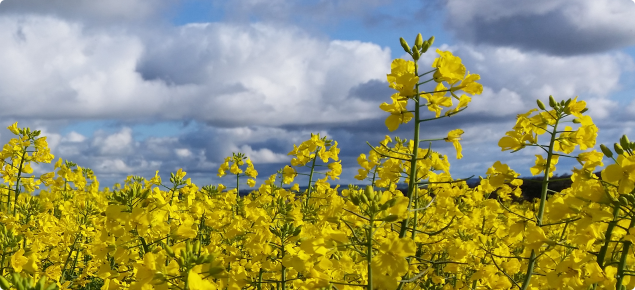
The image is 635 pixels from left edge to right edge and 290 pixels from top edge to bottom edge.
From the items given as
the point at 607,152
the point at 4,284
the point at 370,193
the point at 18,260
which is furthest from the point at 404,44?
the point at 18,260

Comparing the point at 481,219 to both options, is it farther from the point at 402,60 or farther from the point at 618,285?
the point at 402,60

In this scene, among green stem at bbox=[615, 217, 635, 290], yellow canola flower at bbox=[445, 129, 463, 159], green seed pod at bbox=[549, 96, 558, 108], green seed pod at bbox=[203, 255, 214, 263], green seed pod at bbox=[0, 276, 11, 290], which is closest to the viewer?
green seed pod at bbox=[0, 276, 11, 290]

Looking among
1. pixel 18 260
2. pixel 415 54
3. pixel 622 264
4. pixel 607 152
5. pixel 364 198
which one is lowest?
pixel 18 260

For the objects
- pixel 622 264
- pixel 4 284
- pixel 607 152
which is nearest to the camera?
pixel 4 284

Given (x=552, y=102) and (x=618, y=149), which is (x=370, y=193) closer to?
(x=618, y=149)

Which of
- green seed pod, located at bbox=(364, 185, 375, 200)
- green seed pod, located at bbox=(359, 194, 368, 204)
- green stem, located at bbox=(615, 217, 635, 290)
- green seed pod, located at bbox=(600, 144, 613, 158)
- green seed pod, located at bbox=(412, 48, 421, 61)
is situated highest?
green seed pod, located at bbox=(412, 48, 421, 61)

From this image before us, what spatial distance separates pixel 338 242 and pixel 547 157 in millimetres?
1988

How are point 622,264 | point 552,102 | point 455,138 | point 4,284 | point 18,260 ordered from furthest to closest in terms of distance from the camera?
point 18,260 → point 552,102 → point 455,138 → point 622,264 → point 4,284

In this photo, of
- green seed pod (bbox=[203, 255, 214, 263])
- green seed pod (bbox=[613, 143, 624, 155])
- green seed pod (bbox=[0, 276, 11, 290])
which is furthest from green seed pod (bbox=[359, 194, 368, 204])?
green seed pod (bbox=[613, 143, 624, 155])

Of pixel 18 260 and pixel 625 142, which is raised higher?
pixel 625 142

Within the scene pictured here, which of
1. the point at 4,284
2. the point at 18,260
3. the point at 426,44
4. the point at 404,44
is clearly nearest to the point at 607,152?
the point at 426,44

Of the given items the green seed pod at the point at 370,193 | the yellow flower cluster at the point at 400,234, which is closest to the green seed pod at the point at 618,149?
the yellow flower cluster at the point at 400,234

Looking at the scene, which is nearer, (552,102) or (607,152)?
(607,152)

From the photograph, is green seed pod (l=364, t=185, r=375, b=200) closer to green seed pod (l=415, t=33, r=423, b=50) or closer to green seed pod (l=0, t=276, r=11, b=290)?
green seed pod (l=415, t=33, r=423, b=50)
